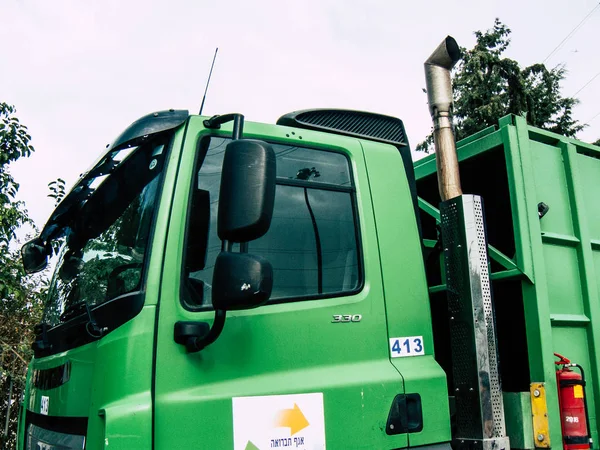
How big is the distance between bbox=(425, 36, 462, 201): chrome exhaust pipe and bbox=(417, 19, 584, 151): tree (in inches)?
776

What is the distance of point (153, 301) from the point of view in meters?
2.20

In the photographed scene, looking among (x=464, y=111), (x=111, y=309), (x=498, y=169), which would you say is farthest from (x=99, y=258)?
(x=464, y=111)

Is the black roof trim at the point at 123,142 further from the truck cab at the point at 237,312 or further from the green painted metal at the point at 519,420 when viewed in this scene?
the green painted metal at the point at 519,420

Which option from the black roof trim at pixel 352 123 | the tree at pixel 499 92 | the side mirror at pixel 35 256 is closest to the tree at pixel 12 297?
the side mirror at pixel 35 256

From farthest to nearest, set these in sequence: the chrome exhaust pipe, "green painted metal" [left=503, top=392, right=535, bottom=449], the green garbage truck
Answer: the chrome exhaust pipe < "green painted metal" [left=503, top=392, right=535, bottom=449] < the green garbage truck

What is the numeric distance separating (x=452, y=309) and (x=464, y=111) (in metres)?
21.9

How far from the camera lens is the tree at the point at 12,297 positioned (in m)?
6.46

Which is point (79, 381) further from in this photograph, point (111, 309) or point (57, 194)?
point (57, 194)

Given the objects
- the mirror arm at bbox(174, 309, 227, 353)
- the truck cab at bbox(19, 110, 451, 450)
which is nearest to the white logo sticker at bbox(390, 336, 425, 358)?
the truck cab at bbox(19, 110, 451, 450)

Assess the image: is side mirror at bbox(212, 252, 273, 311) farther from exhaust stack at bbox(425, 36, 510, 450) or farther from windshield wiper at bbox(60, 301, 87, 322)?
exhaust stack at bbox(425, 36, 510, 450)

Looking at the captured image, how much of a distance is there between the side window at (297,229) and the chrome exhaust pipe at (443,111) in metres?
0.52

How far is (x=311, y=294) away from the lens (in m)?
2.51

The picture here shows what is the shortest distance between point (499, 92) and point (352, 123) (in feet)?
72.9

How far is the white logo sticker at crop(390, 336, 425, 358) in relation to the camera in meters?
2.62
